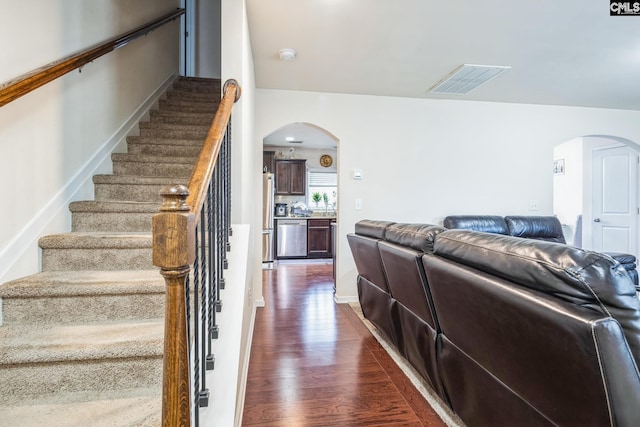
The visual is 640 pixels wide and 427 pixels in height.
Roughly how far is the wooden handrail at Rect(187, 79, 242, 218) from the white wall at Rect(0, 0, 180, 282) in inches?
39.3

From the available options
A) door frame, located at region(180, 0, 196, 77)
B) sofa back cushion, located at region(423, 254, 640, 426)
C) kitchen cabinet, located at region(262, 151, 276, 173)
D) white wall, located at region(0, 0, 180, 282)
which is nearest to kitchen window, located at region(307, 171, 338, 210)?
kitchen cabinet, located at region(262, 151, 276, 173)

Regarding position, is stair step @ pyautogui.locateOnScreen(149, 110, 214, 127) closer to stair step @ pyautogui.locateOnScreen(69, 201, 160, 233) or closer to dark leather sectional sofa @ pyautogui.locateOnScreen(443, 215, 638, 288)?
stair step @ pyautogui.locateOnScreen(69, 201, 160, 233)

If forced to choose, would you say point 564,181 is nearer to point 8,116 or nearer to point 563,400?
point 563,400

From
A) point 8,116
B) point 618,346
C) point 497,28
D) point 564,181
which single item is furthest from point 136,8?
point 564,181

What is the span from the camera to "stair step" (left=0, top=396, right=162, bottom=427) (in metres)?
1.11

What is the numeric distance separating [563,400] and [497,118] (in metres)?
4.13

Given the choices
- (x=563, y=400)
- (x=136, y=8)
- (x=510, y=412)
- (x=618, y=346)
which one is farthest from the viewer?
(x=136, y=8)

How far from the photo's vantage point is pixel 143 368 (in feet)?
4.22

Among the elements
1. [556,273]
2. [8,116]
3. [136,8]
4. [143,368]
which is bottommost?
[143,368]

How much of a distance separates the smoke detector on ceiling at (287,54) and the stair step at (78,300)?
7.31ft

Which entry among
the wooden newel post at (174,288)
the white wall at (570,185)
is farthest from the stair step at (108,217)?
the white wall at (570,185)

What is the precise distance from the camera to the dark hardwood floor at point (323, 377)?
1732mm

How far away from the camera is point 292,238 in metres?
6.54

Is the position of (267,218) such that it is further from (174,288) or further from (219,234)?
A: (174,288)
